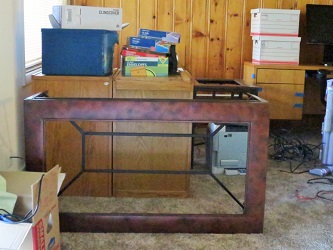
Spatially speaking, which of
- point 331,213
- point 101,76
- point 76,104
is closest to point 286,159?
point 331,213

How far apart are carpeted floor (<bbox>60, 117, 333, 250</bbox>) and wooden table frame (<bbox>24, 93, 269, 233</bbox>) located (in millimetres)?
46

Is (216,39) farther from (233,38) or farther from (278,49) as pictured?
(278,49)

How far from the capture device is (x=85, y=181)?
2.68 m

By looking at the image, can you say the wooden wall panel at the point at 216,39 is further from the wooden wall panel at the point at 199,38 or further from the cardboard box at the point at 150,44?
the cardboard box at the point at 150,44

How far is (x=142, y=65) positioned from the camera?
8.77 ft

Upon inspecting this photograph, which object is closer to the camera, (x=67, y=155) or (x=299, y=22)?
(x=67, y=155)

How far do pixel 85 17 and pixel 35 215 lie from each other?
4.32 feet

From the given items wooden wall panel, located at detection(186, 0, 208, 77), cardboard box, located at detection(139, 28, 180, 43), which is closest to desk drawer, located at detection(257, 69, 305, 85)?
wooden wall panel, located at detection(186, 0, 208, 77)

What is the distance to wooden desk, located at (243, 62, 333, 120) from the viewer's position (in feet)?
13.6

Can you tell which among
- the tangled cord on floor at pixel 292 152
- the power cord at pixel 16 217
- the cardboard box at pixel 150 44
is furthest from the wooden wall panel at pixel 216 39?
the power cord at pixel 16 217

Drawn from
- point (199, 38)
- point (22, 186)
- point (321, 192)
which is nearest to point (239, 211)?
point (321, 192)

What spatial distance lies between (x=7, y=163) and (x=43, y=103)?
14.8 inches

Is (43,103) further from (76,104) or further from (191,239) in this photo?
(191,239)

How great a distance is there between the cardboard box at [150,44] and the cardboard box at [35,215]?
1.09 meters
